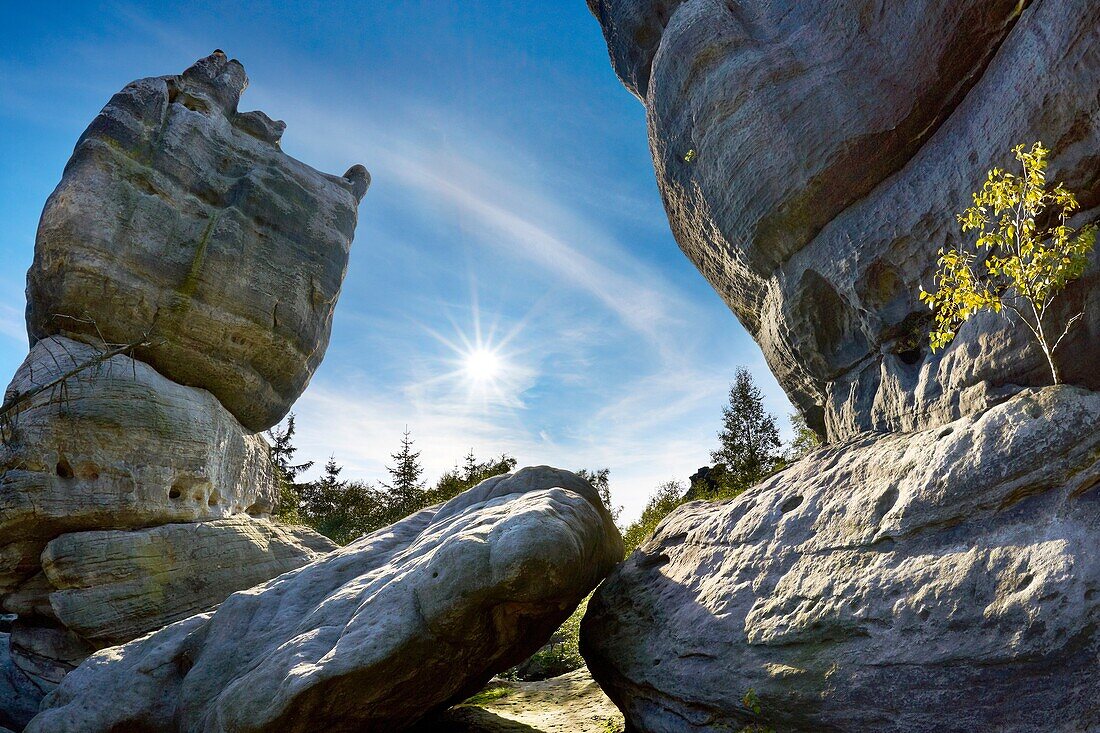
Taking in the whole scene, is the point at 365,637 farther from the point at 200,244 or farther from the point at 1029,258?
the point at 200,244

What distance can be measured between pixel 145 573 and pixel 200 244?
8537 millimetres

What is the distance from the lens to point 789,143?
9.54 metres

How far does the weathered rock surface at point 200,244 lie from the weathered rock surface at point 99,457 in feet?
3.81

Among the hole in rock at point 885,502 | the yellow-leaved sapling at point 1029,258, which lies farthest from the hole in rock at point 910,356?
the hole in rock at point 885,502

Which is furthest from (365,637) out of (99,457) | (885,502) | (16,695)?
(16,695)

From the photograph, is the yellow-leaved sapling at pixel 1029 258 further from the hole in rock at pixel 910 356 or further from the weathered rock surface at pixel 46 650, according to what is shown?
the weathered rock surface at pixel 46 650

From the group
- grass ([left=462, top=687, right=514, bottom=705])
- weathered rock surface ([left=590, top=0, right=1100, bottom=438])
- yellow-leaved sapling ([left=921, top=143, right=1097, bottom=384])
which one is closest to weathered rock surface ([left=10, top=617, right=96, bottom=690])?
grass ([left=462, top=687, right=514, bottom=705])

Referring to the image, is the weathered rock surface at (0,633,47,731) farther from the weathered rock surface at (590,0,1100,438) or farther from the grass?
the weathered rock surface at (590,0,1100,438)

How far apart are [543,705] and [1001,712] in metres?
6.95

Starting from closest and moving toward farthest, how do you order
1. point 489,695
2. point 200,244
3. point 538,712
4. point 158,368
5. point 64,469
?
point 538,712, point 489,695, point 64,469, point 158,368, point 200,244

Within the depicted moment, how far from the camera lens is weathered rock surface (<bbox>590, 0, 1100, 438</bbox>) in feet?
21.0

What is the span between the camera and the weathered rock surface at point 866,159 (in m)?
6.39

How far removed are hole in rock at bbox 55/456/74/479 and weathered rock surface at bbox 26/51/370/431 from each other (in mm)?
3094

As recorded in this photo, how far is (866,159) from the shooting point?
8938mm
